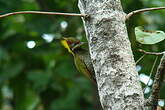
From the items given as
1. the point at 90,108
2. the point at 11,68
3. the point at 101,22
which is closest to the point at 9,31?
the point at 11,68

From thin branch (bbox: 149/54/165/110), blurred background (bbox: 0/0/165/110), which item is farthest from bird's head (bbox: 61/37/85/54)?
blurred background (bbox: 0/0/165/110)

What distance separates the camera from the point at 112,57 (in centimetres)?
81

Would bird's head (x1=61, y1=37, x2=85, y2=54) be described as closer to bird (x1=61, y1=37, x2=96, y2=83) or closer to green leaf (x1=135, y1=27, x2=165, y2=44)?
bird (x1=61, y1=37, x2=96, y2=83)

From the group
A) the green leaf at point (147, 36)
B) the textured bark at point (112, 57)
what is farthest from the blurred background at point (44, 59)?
the textured bark at point (112, 57)

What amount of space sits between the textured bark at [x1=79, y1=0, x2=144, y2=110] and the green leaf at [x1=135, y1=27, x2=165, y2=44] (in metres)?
0.14

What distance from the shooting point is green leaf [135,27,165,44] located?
3.16ft

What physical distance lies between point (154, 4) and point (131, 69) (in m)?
1.29

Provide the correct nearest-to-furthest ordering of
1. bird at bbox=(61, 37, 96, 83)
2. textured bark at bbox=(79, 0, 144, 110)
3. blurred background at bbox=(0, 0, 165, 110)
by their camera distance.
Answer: textured bark at bbox=(79, 0, 144, 110) → bird at bbox=(61, 37, 96, 83) → blurred background at bbox=(0, 0, 165, 110)

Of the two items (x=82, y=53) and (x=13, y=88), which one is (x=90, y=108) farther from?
(x=82, y=53)

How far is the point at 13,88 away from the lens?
239 centimetres

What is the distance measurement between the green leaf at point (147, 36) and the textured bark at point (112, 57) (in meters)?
0.14

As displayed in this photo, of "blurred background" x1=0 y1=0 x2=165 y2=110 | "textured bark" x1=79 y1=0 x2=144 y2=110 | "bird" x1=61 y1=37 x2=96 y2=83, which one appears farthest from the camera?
"blurred background" x1=0 y1=0 x2=165 y2=110

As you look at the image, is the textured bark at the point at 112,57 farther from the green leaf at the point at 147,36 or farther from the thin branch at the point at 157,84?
the green leaf at the point at 147,36

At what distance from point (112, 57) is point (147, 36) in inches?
8.4
